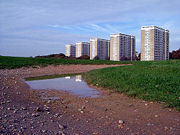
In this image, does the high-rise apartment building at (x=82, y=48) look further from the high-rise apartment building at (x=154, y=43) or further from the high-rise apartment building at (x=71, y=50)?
the high-rise apartment building at (x=154, y=43)

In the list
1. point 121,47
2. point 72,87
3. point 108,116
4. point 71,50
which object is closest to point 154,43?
point 121,47

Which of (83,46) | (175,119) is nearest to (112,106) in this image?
(175,119)

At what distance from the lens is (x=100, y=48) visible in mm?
85188

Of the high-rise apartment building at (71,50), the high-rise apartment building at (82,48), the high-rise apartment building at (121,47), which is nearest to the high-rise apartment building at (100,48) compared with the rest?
the high-rise apartment building at (82,48)

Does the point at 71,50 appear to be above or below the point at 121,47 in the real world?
above

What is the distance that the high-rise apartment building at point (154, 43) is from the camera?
5919cm

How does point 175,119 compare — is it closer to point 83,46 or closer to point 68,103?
point 68,103

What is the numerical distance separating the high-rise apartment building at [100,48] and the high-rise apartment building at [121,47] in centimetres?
866

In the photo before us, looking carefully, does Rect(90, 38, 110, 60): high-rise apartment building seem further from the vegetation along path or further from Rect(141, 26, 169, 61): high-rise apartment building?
the vegetation along path

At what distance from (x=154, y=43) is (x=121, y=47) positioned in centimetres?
1506

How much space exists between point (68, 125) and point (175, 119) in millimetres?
2171

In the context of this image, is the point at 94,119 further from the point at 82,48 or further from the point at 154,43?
the point at 82,48

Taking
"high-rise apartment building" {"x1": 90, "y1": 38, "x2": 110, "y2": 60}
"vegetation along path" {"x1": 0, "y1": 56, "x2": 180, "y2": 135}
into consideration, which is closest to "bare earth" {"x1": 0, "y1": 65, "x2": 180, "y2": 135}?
"vegetation along path" {"x1": 0, "y1": 56, "x2": 180, "y2": 135}

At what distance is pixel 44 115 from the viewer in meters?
4.39
